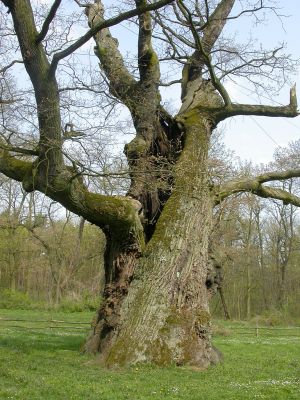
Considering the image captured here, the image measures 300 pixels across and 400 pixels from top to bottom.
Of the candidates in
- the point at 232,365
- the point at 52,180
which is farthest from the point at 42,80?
the point at 232,365

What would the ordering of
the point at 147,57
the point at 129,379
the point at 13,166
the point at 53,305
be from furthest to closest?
the point at 53,305, the point at 147,57, the point at 13,166, the point at 129,379

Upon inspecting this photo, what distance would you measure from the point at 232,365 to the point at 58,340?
6.39 metres

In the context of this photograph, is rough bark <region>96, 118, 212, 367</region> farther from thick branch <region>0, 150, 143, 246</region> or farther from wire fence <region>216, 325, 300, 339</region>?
wire fence <region>216, 325, 300, 339</region>

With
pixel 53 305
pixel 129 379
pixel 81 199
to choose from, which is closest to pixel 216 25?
Result: pixel 81 199

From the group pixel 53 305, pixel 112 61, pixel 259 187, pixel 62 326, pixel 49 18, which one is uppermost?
pixel 112 61

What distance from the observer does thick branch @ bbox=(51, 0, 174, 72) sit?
8.92m

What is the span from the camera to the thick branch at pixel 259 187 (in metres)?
13.6

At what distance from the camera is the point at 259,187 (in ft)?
48.4

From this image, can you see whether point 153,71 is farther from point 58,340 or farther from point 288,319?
point 288,319

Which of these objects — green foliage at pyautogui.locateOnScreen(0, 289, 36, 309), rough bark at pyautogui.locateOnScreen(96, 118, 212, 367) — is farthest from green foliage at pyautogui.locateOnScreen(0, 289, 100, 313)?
rough bark at pyautogui.locateOnScreen(96, 118, 212, 367)

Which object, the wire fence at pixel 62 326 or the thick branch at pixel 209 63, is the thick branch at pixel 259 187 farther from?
the wire fence at pixel 62 326

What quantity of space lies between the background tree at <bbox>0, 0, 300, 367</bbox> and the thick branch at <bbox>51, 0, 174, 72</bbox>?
0.02m

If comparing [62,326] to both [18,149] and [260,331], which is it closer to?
[260,331]

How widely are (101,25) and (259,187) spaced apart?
725 centimetres
